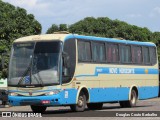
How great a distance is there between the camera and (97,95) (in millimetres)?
25656

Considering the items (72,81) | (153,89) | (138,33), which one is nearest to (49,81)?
(72,81)

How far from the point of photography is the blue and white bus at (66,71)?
22562mm

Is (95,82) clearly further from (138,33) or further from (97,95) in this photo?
(138,33)

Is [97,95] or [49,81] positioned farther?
[97,95]

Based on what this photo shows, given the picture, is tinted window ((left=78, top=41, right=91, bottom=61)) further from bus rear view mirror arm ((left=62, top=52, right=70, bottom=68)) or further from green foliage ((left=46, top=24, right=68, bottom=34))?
green foliage ((left=46, top=24, right=68, bottom=34))

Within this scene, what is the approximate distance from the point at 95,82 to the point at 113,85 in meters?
2.03

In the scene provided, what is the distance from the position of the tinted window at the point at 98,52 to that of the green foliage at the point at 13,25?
10157mm

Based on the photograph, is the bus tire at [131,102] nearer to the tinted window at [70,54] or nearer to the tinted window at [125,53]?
the tinted window at [125,53]

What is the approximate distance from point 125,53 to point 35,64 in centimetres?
667

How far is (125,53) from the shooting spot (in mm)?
28125

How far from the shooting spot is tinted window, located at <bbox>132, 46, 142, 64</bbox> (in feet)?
94.9

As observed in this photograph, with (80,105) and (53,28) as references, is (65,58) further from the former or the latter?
(53,28)

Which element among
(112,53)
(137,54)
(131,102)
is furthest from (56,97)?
(137,54)

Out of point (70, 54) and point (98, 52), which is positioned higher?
point (98, 52)
